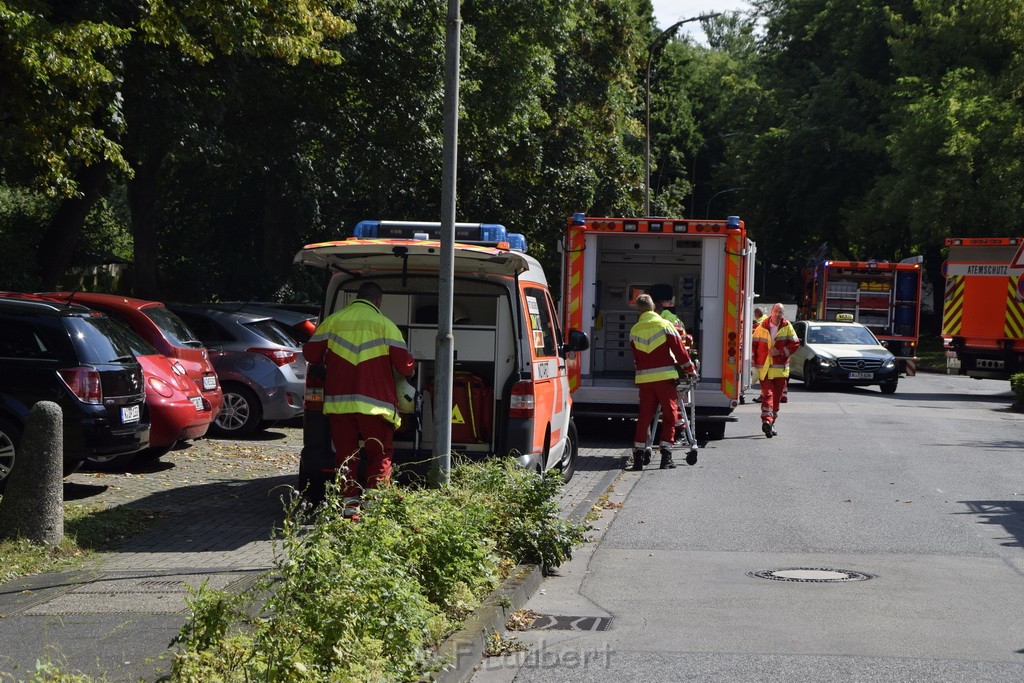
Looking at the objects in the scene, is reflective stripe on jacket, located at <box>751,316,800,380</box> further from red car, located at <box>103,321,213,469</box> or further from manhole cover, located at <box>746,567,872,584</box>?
manhole cover, located at <box>746,567,872,584</box>

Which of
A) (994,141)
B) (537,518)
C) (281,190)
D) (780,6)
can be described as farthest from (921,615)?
(780,6)

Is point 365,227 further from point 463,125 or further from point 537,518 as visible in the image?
point 463,125

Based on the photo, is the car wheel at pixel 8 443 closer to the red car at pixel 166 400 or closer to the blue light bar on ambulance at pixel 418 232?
the red car at pixel 166 400

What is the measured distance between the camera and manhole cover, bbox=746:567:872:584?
26.5 ft

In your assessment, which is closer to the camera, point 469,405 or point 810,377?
point 469,405

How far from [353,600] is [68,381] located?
5.52m

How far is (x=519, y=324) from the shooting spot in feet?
32.4

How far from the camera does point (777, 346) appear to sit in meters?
17.8

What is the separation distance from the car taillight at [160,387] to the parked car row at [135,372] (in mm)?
12

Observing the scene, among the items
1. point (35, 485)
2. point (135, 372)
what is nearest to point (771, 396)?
point (135, 372)

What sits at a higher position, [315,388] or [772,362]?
[315,388]

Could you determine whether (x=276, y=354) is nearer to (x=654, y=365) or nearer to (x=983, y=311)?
(x=654, y=365)

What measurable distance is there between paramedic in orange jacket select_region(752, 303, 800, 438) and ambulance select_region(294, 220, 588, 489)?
709 cm

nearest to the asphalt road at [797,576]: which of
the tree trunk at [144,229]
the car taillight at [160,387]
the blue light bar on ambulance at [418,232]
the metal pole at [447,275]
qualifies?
the metal pole at [447,275]
